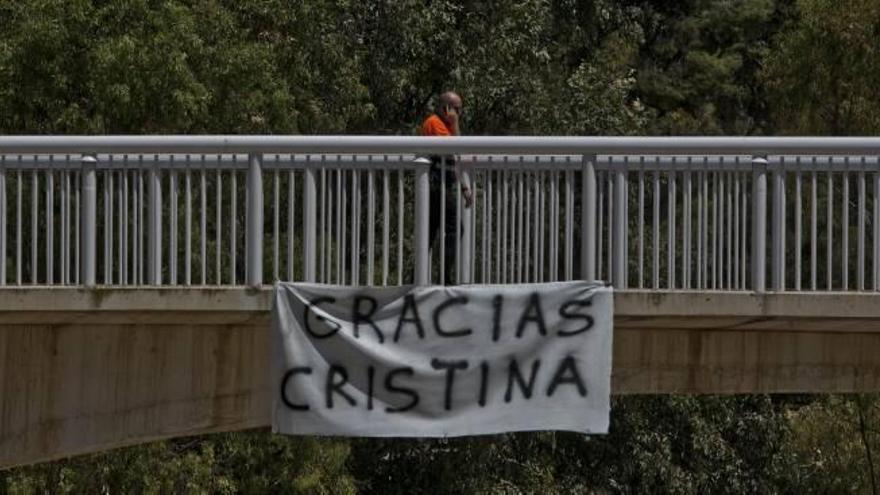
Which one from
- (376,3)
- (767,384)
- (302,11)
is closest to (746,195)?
(767,384)

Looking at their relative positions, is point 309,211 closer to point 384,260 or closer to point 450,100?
point 384,260

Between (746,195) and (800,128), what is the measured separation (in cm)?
2069

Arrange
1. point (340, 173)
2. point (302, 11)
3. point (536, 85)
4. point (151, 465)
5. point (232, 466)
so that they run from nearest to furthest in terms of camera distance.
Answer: point (340, 173) < point (151, 465) < point (232, 466) < point (302, 11) < point (536, 85)

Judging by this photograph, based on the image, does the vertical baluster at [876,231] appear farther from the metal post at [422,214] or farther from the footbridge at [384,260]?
the metal post at [422,214]

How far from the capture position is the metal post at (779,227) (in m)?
17.2

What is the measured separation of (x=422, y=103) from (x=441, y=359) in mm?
19103

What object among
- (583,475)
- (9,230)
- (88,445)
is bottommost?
(583,475)

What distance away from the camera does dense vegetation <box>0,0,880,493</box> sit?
28156 millimetres

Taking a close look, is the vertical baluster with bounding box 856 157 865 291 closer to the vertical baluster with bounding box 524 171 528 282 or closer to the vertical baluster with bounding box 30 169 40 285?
the vertical baluster with bounding box 524 171 528 282

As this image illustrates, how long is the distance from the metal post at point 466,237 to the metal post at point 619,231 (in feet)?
3.31

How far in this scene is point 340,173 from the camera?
683 inches

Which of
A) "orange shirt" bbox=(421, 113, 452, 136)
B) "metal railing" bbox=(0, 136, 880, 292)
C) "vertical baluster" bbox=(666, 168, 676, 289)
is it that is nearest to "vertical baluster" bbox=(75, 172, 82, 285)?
"metal railing" bbox=(0, 136, 880, 292)

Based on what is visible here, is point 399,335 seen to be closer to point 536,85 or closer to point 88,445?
point 88,445

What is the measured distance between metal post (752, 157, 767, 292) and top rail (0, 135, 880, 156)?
15cm
